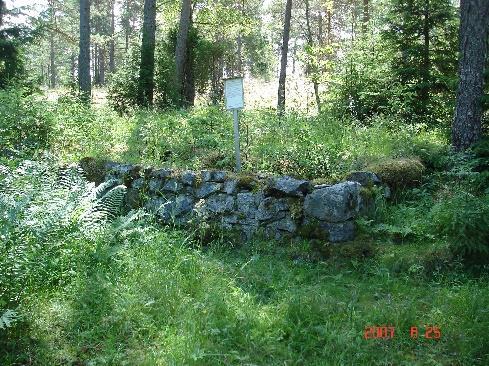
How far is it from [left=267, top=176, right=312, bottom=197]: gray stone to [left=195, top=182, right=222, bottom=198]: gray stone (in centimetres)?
83

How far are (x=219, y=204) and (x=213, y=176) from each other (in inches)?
17.6

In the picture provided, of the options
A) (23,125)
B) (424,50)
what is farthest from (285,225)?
(424,50)

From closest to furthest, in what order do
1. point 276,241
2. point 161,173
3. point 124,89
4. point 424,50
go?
point 276,241 → point 161,173 → point 424,50 → point 124,89

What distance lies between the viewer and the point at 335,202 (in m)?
5.64

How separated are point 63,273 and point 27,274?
1.36ft

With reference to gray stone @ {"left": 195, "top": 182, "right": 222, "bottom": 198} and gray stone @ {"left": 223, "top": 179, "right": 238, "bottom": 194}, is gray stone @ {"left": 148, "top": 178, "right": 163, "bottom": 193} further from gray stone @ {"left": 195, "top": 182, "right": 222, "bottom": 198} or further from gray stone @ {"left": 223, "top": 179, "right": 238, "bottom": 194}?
gray stone @ {"left": 223, "top": 179, "right": 238, "bottom": 194}

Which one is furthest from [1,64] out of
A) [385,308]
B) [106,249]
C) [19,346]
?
[385,308]

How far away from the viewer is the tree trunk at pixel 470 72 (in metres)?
7.38

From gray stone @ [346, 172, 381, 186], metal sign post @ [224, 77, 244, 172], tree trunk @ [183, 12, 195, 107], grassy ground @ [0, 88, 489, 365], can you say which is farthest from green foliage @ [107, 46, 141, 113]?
gray stone @ [346, 172, 381, 186]

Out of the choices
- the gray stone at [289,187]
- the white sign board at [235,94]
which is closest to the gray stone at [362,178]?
the gray stone at [289,187]

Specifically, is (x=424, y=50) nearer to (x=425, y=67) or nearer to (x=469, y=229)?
(x=425, y=67)

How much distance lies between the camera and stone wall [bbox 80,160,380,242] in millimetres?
5684

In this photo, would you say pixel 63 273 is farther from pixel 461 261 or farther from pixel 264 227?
pixel 461 261
